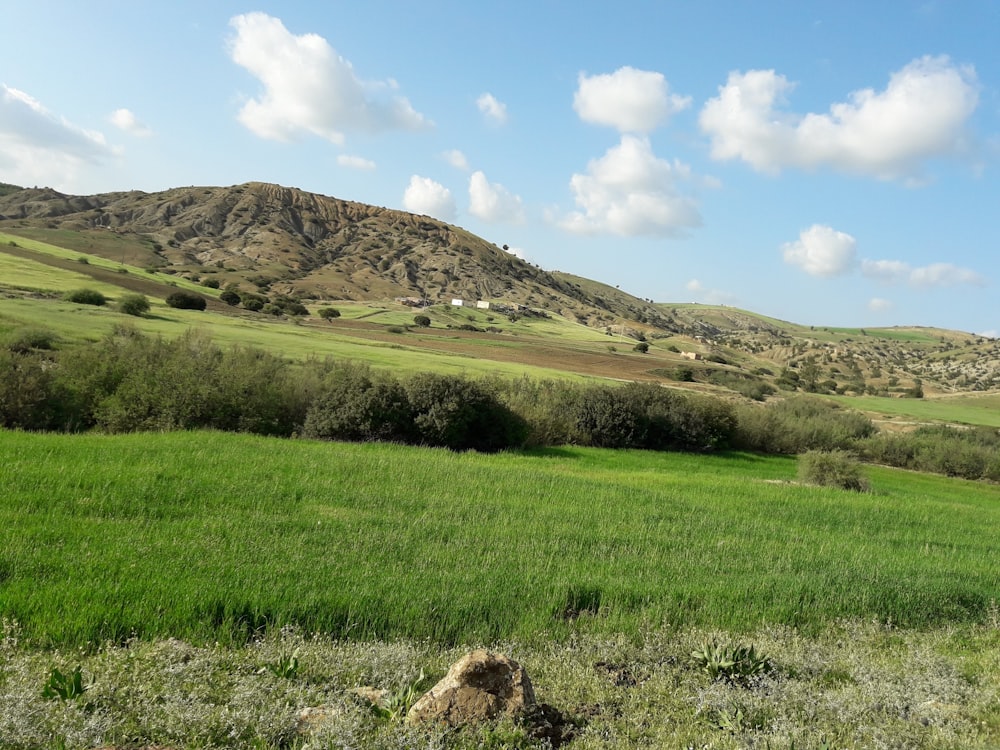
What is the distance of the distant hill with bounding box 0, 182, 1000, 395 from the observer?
107500mm

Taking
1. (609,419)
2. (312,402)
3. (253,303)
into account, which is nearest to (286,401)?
(312,402)

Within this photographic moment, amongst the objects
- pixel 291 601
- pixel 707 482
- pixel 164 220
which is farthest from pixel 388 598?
pixel 164 220

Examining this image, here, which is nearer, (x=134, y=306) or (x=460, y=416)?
(x=460, y=416)

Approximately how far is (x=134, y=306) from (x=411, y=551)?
35890 mm

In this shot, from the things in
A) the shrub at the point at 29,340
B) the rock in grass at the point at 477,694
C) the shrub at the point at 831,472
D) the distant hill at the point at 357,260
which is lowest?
the shrub at the point at 831,472

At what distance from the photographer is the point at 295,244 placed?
151 metres

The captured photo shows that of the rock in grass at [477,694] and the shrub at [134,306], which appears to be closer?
the rock in grass at [477,694]

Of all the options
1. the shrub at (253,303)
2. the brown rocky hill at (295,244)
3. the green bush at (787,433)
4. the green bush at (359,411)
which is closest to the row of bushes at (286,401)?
the green bush at (359,411)

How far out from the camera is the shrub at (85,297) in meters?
39.4

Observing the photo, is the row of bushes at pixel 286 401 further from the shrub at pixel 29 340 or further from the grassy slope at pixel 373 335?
the grassy slope at pixel 373 335

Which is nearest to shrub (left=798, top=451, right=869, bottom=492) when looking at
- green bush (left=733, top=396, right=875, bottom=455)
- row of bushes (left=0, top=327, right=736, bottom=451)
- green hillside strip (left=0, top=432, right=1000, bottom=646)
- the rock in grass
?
green hillside strip (left=0, top=432, right=1000, bottom=646)

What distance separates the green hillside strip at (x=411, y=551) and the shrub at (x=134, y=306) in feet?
84.3

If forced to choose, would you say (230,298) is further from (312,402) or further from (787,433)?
(787,433)

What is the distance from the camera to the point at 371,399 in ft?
67.4
